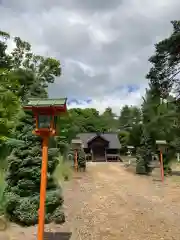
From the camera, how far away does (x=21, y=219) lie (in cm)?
809

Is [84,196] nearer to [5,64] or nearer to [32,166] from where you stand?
[32,166]

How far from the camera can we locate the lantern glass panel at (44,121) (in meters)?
6.00

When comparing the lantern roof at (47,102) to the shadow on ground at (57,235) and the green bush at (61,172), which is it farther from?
the green bush at (61,172)

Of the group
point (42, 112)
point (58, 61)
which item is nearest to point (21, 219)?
point (42, 112)

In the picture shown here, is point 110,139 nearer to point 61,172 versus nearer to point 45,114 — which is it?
point 61,172

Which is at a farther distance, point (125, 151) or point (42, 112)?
point (125, 151)

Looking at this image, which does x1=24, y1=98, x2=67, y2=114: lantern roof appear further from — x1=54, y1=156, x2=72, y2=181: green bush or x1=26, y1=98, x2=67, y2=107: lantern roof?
x1=54, y1=156, x2=72, y2=181: green bush

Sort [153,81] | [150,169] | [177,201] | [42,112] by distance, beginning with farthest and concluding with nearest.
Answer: [150,169] → [153,81] → [177,201] → [42,112]

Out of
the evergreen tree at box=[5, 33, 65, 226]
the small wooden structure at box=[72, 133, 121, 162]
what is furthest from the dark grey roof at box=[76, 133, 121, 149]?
the evergreen tree at box=[5, 33, 65, 226]

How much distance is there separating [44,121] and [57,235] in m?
3.29

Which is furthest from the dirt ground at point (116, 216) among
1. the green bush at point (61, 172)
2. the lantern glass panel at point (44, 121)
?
the lantern glass panel at point (44, 121)

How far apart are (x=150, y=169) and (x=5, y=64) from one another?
1580 cm

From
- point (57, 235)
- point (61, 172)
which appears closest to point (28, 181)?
point (57, 235)

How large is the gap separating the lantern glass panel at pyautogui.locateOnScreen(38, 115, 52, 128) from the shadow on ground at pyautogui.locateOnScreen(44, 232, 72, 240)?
10.1 feet
